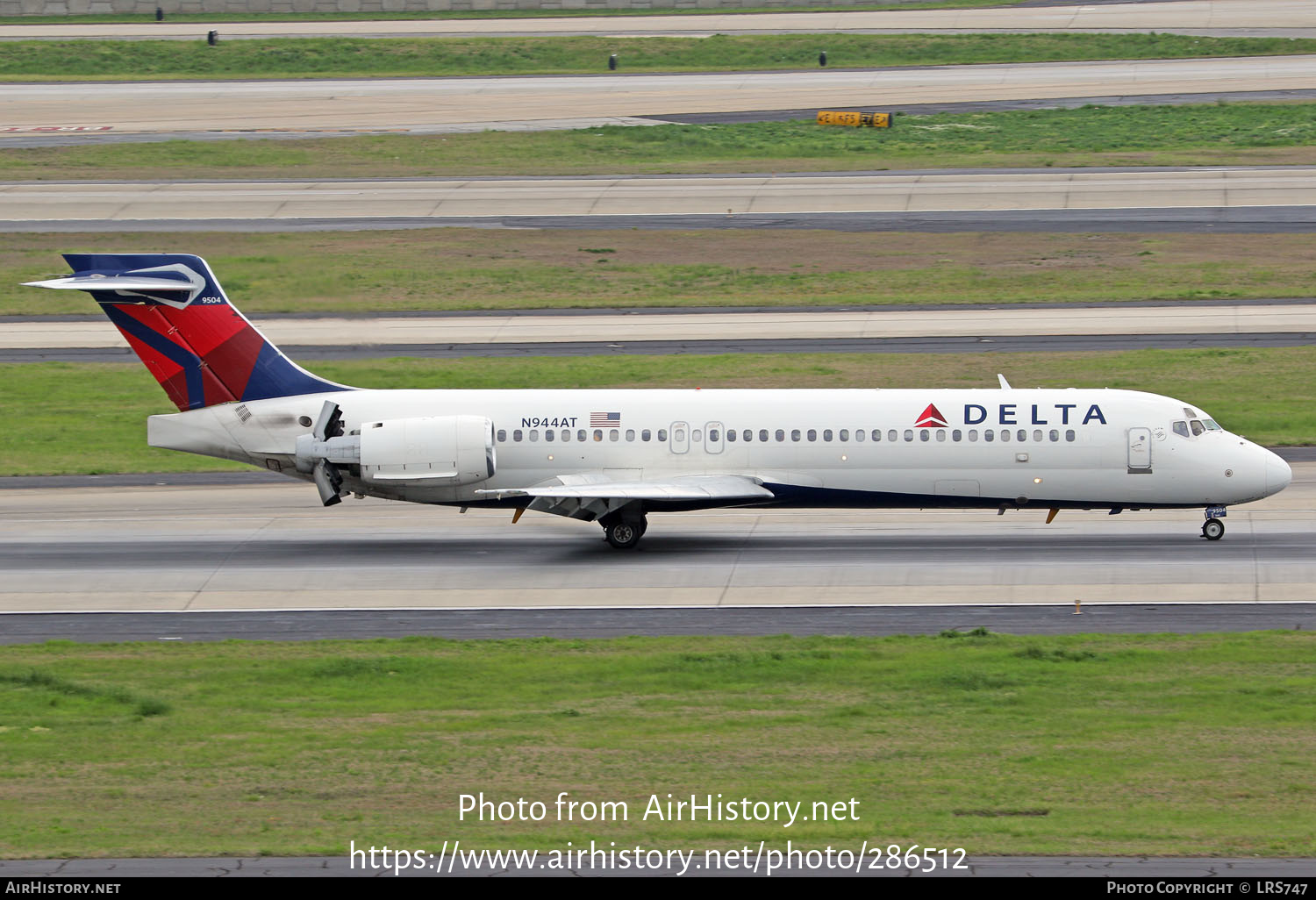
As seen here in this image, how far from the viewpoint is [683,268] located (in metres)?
68.4

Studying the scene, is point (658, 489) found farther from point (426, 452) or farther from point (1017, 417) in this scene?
point (1017, 417)

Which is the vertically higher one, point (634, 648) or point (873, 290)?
point (873, 290)

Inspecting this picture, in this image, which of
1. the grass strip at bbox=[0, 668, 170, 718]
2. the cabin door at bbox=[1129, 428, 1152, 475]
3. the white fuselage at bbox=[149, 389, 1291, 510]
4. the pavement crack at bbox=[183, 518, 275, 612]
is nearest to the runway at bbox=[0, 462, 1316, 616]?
the pavement crack at bbox=[183, 518, 275, 612]

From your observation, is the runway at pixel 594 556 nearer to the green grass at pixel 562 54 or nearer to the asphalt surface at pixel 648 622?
the asphalt surface at pixel 648 622

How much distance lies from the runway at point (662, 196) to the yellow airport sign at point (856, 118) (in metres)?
8.92

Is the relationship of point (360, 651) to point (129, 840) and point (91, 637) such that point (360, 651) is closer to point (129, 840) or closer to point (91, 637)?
point (91, 637)

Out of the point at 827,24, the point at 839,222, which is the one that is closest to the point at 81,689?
the point at 839,222

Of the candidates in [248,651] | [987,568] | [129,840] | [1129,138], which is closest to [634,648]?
[248,651]

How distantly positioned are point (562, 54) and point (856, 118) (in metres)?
29.3

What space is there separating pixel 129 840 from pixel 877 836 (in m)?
8.98

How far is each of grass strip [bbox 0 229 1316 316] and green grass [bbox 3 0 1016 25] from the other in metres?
62.6

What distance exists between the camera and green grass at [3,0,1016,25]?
425ft

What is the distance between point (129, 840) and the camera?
19.8m

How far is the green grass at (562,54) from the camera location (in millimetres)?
109562
